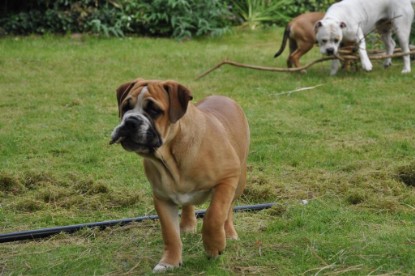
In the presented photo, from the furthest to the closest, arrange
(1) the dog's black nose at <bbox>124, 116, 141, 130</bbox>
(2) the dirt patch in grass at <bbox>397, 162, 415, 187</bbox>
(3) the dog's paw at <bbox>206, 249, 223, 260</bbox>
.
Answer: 1. (2) the dirt patch in grass at <bbox>397, 162, 415, 187</bbox>
2. (3) the dog's paw at <bbox>206, 249, 223, 260</bbox>
3. (1) the dog's black nose at <bbox>124, 116, 141, 130</bbox>

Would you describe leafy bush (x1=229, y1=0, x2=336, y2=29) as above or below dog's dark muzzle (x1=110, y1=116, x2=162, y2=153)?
below

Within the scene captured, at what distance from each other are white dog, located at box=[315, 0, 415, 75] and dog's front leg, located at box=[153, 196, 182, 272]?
8.30m

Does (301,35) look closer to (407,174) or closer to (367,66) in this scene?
(367,66)

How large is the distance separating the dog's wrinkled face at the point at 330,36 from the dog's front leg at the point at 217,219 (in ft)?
26.6

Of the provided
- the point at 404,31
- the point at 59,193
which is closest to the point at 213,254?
the point at 59,193

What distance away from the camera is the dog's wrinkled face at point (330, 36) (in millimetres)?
12734

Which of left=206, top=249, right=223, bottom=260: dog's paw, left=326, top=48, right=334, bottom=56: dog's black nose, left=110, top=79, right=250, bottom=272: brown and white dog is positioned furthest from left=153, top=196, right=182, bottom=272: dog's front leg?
left=326, top=48, right=334, bottom=56: dog's black nose

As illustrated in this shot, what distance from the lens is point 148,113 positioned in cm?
461

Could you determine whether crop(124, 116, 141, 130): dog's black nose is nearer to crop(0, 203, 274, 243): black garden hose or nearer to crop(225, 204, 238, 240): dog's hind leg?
crop(225, 204, 238, 240): dog's hind leg

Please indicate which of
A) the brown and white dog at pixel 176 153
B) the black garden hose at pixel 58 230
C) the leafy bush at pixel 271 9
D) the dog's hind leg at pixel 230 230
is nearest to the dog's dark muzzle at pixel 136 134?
the brown and white dog at pixel 176 153

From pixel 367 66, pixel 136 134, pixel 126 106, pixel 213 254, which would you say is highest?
pixel 126 106

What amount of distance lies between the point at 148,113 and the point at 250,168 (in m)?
3.46

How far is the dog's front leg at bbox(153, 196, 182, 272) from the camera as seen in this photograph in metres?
5.03

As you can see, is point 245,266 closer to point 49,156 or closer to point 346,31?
point 49,156
